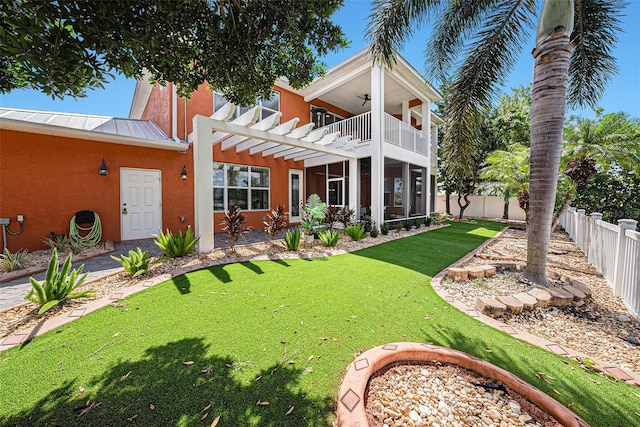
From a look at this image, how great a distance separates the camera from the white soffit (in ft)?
20.9

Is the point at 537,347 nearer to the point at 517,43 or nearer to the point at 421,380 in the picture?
the point at 421,380

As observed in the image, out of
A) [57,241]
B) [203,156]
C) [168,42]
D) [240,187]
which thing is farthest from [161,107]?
[168,42]

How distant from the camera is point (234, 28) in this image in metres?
3.12

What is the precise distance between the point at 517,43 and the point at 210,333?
28.0 ft

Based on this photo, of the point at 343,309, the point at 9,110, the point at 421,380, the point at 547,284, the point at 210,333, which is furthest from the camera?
the point at 9,110

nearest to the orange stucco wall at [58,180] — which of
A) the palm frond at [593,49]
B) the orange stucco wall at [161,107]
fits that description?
the orange stucco wall at [161,107]

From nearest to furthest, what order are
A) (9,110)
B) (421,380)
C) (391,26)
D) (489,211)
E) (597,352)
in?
(421,380), (597,352), (391,26), (9,110), (489,211)

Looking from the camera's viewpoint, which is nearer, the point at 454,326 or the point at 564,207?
the point at 454,326

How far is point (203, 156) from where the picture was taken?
19.6ft

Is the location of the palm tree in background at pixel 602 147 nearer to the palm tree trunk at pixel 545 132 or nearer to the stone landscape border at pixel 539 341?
the palm tree trunk at pixel 545 132

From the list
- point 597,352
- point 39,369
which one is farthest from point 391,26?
point 39,369

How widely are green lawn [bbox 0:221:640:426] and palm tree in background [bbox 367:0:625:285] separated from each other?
2872mm

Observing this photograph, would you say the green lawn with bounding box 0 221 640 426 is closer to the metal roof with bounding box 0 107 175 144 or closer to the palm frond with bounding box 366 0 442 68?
the palm frond with bounding box 366 0 442 68

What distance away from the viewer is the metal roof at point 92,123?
251 inches
